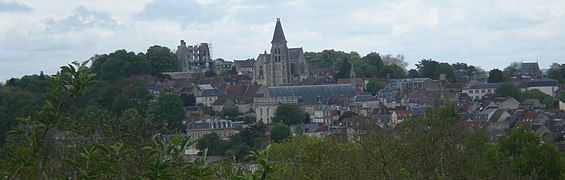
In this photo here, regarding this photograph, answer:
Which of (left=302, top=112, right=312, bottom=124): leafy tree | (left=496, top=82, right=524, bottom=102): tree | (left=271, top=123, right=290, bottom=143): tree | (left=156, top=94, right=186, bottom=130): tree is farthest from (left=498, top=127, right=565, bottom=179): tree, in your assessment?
(left=496, top=82, right=524, bottom=102): tree

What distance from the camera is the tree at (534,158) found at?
2419 cm

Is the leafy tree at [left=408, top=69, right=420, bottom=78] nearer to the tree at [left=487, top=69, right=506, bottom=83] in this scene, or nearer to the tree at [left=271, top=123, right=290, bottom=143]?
the tree at [left=487, top=69, right=506, bottom=83]

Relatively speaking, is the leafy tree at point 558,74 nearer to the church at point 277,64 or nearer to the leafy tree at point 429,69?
the leafy tree at point 429,69

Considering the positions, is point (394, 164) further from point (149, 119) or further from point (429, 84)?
point (429, 84)

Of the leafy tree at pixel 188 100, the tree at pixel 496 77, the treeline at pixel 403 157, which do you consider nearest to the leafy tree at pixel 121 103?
the leafy tree at pixel 188 100

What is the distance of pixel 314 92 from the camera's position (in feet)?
244

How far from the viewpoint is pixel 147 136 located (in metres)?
13.6

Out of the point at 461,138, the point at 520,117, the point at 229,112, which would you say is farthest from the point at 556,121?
the point at 461,138

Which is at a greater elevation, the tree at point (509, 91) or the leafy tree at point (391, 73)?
the leafy tree at point (391, 73)

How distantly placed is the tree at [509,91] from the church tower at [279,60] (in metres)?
17.3

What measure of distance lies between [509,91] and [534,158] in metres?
48.9

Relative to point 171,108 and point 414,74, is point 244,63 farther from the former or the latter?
point 171,108

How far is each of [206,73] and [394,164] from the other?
7920 cm

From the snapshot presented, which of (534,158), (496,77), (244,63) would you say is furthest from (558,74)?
(534,158)
